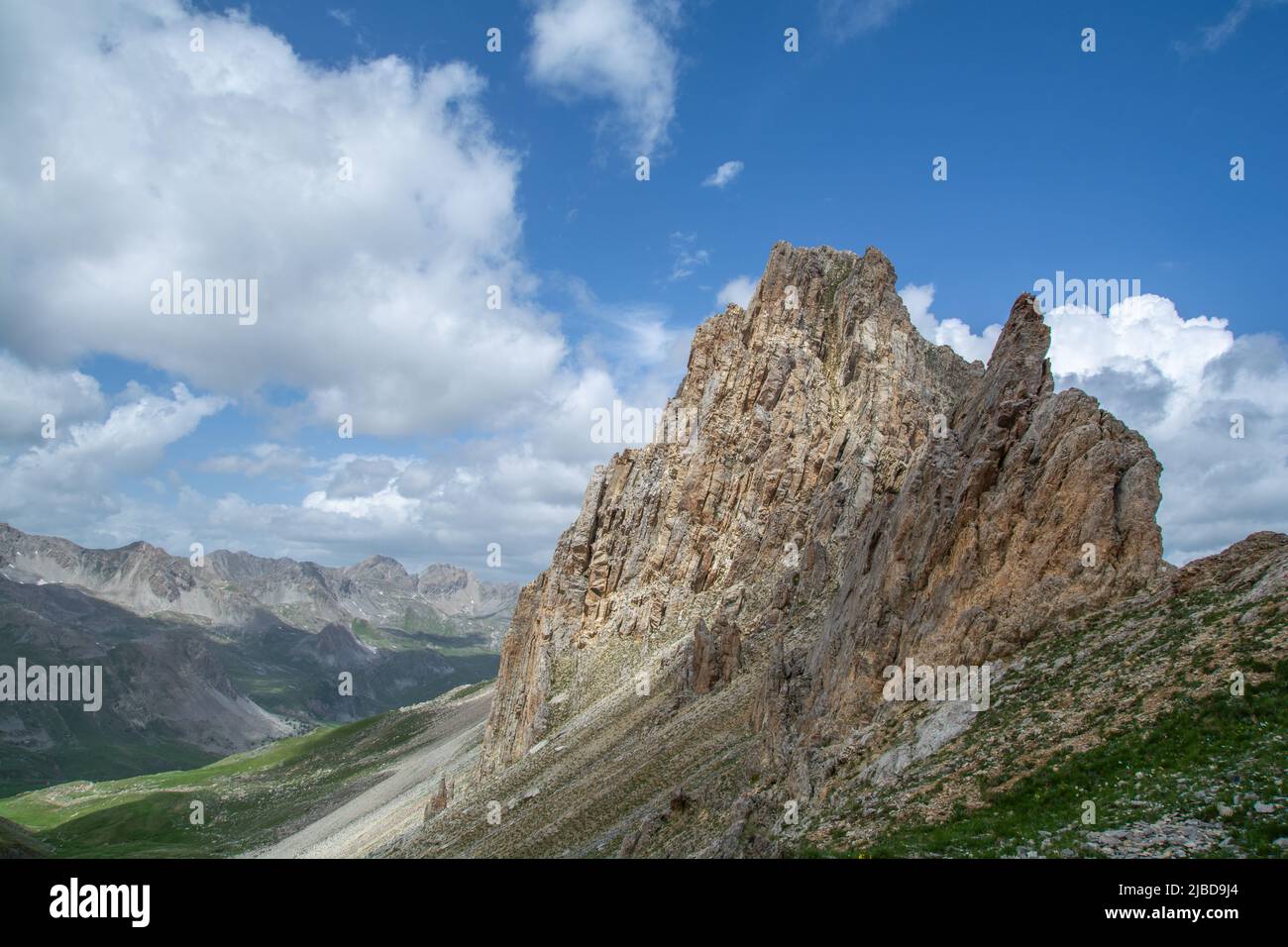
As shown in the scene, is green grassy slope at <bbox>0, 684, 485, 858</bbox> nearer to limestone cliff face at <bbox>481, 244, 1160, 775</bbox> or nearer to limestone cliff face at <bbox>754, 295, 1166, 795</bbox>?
limestone cliff face at <bbox>481, 244, 1160, 775</bbox>

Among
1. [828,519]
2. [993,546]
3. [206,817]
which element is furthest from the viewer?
[206,817]

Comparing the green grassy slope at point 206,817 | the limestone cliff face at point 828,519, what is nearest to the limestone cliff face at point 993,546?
the limestone cliff face at point 828,519

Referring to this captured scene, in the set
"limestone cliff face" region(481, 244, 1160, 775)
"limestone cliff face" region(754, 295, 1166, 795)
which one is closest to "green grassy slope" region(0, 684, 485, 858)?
"limestone cliff face" region(481, 244, 1160, 775)

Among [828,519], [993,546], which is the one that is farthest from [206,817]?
[993,546]

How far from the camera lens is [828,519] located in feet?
255

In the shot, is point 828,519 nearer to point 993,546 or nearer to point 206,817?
point 993,546

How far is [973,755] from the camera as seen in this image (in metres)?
25.6

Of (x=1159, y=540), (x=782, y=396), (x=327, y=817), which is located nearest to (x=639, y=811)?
(x=1159, y=540)

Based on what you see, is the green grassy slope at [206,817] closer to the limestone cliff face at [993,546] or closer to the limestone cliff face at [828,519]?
the limestone cliff face at [828,519]

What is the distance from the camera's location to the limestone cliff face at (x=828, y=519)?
3378cm

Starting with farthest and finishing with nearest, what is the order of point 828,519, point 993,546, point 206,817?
point 206,817 < point 828,519 < point 993,546
